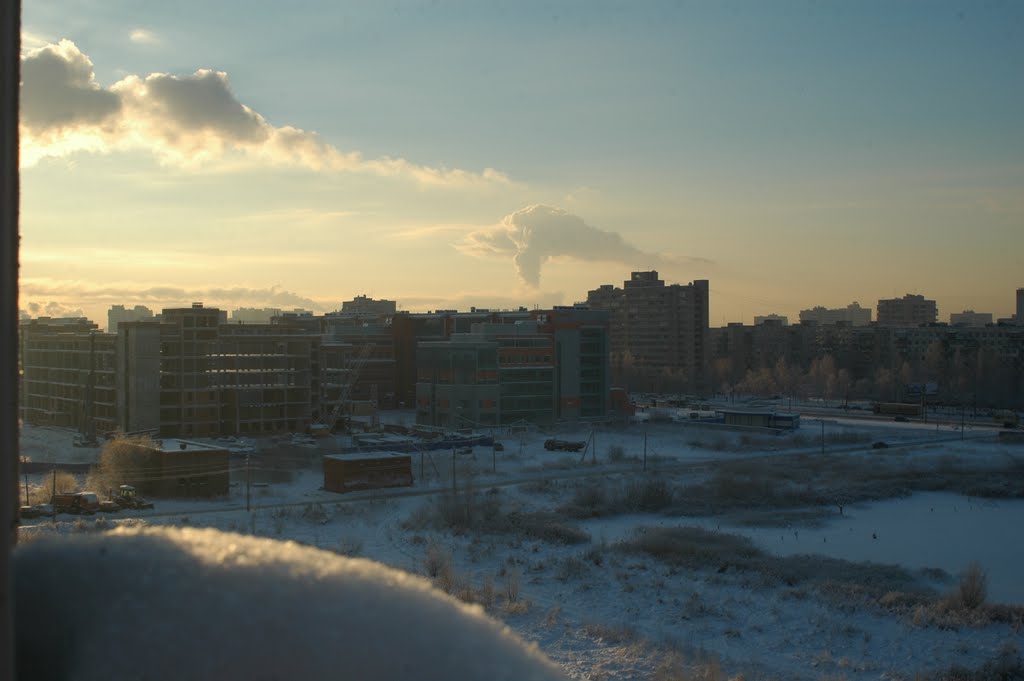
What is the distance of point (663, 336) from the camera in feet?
248

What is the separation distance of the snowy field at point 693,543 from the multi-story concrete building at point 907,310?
99.3 meters

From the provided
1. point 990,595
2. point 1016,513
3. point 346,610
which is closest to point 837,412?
point 1016,513

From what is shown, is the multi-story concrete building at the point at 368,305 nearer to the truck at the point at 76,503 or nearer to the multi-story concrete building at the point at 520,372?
the multi-story concrete building at the point at 520,372

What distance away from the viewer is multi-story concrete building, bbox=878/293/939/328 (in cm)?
12400

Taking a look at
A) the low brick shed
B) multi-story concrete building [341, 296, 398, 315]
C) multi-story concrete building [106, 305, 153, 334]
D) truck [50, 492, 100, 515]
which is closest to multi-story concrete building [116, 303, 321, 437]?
multi-story concrete building [106, 305, 153, 334]

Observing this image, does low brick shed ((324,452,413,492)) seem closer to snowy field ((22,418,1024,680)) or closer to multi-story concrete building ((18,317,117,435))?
snowy field ((22,418,1024,680))

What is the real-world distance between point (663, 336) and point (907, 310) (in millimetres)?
68035

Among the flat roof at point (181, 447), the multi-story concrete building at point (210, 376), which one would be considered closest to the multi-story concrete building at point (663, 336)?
the multi-story concrete building at point (210, 376)

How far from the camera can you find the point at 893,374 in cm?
6238

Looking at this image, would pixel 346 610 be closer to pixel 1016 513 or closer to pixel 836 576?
pixel 836 576

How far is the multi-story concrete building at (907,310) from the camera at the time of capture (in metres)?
124

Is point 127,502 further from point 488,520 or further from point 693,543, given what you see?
point 693,543

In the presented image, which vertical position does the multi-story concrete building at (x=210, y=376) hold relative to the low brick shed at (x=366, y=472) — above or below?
above

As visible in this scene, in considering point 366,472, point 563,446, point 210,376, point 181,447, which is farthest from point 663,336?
point 181,447
